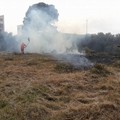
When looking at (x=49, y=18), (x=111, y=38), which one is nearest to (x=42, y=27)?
(x=49, y=18)

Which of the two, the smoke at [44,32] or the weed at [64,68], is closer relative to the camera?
the weed at [64,68]

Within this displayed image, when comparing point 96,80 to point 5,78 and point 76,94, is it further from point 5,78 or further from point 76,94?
point 5,78

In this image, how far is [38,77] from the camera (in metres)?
16.0

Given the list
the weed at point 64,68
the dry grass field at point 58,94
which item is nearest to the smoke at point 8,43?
the dry grass field at point 58,94

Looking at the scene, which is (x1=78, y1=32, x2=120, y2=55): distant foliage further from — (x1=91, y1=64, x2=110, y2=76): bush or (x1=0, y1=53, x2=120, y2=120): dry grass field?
(x1=0, y1=53, x2=120, y2=120): dry grass field

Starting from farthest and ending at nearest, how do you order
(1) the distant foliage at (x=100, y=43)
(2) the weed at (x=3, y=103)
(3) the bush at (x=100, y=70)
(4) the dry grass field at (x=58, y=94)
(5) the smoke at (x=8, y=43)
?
1. (1) the distant foliage at (x=100, y=43)
2. (5) the smoke at (x=8, y=43)
3. (3) the bush at (x=100, y=70)
4. (2) the weed at (x=3, y=103)
5. (4) the dry grass field at (x=58, y=94)

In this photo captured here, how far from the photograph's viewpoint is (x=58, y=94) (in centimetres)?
1311

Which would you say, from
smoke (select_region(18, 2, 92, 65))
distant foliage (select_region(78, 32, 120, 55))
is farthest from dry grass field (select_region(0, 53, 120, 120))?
distant foliage (select_region(78, 32, 120, 55))

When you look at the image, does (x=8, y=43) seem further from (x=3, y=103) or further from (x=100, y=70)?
(x=3, y=103)

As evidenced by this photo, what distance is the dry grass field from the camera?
34.1ft

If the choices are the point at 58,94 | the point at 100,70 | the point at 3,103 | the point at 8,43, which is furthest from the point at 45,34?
the point at 3,103

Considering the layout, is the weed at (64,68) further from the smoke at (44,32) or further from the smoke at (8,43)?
the smoke at (8,43)

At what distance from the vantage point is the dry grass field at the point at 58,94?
10.4m

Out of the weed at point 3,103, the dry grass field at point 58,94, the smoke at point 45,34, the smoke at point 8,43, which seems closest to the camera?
the dry grass field at point 58,94
